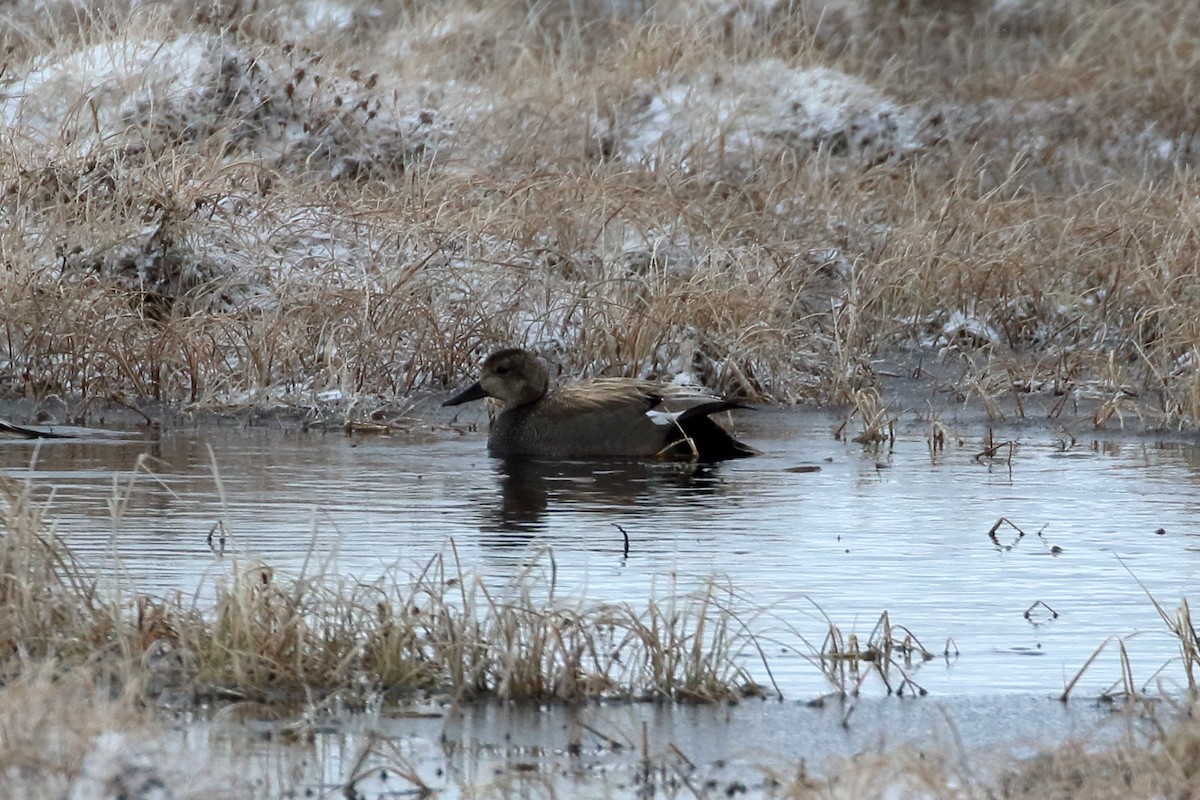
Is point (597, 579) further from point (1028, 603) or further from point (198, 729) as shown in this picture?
point (198, 729)

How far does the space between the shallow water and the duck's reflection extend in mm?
20

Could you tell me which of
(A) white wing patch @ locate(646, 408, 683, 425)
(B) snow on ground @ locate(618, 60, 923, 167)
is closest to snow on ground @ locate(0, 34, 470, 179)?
(B) snow on ground @ locate(618, 60, 923, 167)

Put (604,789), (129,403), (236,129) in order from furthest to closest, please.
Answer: (236,129)
(129,403)
(604,789)

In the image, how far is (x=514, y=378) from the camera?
10.1m

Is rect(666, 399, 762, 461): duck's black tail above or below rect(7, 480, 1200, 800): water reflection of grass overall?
above

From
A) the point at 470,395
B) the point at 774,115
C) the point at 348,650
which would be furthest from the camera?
the point at 774,115

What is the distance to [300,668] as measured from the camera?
4812 mm

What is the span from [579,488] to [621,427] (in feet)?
3.40

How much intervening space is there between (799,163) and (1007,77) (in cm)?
420

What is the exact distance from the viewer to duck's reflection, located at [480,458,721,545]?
7.65 metres

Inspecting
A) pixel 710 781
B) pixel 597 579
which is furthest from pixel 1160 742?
pixel 597 579

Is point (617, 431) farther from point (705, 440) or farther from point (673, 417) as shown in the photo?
point (705, 440)

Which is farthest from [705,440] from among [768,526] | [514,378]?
[768,526]

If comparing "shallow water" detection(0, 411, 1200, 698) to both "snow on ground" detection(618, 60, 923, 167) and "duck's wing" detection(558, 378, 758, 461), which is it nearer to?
"duck's wing" detection(558, 378, 758, 461)
